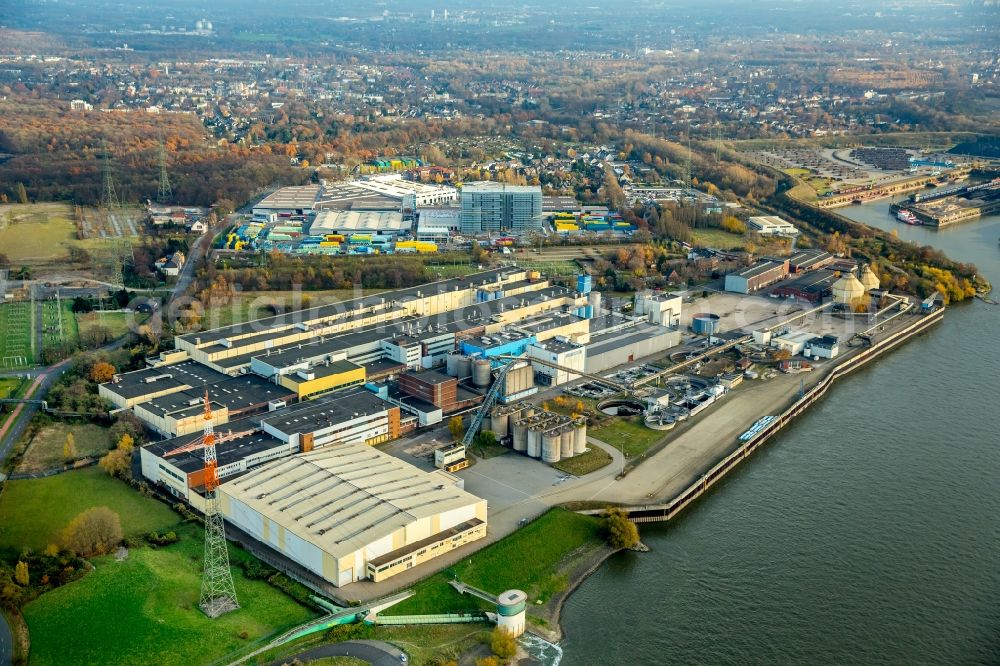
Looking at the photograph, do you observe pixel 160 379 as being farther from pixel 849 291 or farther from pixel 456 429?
pixel 849 291

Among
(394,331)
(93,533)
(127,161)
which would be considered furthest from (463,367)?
(127,161)

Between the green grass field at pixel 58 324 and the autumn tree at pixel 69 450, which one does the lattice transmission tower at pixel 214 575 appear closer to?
the autumn tree at pixel 69 450

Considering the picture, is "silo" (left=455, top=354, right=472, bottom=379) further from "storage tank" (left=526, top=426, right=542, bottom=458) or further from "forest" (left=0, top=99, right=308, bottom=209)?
"forest" (left=0, top=99, right=308, bottom=209)

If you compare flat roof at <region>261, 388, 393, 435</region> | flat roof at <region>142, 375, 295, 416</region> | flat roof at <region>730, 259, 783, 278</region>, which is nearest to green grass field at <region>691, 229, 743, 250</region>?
flat roof at <region>730, 259, 783, 278</region>

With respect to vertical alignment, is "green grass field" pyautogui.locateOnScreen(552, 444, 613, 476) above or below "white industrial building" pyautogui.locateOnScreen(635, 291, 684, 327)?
below

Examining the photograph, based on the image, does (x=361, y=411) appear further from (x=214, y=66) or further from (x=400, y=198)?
(x=214, y=66)

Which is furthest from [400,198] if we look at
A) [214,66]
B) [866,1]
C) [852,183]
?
[866,1]

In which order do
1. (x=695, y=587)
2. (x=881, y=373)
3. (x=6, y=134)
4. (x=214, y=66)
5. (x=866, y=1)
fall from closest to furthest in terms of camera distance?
1. (x=695, y=587)
2. (x=881, y=373)
3. (x=6, y=134)
4. (x=214, y=66)
5. (x=866, y=1)
